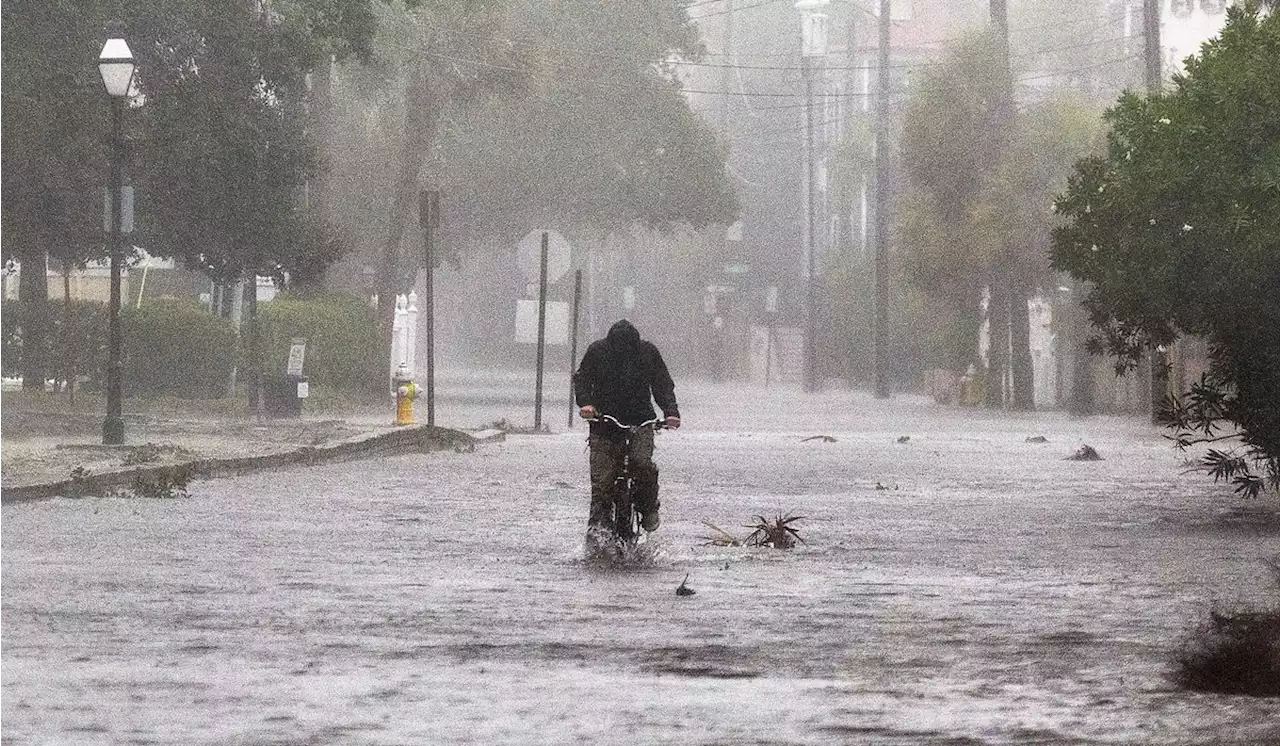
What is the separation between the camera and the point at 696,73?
14038cm

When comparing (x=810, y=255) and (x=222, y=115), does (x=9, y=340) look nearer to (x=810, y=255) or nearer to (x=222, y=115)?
(x=222, y=115)

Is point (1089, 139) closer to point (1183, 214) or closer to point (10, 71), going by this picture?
point (10, 71)

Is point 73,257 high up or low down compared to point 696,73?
down

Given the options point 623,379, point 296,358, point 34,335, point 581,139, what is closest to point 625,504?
point 623,379

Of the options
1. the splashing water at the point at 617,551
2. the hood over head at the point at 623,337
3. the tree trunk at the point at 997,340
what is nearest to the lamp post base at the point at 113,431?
the hood over head at the point at 623,337

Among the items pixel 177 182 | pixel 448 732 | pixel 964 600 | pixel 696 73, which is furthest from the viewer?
pixel 696 73

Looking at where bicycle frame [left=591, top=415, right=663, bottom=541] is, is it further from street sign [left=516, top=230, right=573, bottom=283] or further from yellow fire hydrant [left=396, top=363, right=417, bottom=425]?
street sign [left=516, top=230, right=573, bottom=283]

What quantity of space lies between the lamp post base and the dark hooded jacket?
1179 cm

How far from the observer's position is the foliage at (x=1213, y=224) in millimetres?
21734

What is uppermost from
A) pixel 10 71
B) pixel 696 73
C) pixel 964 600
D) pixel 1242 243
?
pixel 696 73

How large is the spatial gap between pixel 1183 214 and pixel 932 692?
43.6ft

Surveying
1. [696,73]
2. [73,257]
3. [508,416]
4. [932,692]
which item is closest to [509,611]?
[932,692]

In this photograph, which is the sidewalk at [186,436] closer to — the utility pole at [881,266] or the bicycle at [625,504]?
the bicycle at [625,504]

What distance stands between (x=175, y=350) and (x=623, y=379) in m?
26.7
